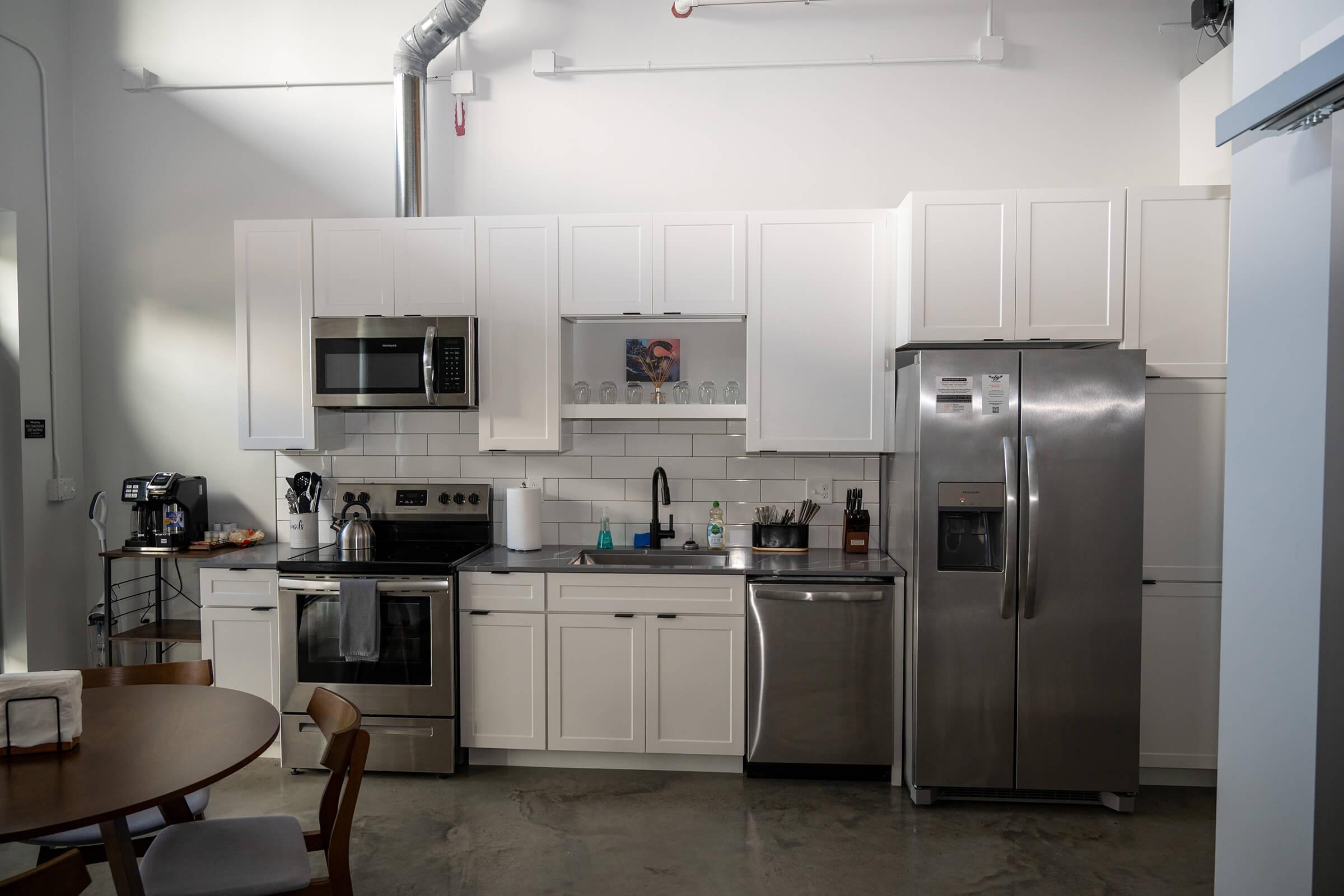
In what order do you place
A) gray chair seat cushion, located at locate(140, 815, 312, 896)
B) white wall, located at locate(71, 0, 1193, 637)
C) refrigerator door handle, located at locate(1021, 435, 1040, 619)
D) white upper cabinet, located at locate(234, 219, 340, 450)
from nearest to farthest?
gray chair seat cushion, located at locate(140, 815, 312, 896) → refrigerator door handle, located at locate(1021, 435, 1040, 619) → white upper cabinet, located at locate(234, 219, 340, 450) → white wall, located at locate(71, 0, 1193, 637)

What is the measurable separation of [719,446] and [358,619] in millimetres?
1838

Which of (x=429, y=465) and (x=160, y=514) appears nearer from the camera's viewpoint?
(x=160, y=514)

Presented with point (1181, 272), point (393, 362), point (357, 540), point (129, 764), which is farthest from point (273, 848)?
point (1181, 272)

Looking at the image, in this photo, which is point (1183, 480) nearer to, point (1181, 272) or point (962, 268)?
point (1181, 272)

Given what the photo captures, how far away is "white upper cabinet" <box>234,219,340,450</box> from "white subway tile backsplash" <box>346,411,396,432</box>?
293 millimetres

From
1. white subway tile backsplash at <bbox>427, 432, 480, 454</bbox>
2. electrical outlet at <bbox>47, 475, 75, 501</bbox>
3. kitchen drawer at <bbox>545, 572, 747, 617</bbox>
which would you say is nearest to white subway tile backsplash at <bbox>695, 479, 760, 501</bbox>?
kitchen drawer at <bbox>545, 572, 747, 617</bbox>

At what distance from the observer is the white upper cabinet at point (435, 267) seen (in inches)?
149

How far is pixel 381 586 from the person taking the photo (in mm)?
3484

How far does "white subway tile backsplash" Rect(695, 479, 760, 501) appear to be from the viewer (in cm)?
408

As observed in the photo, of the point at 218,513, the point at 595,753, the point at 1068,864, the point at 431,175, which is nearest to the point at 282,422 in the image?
the point at 218,513

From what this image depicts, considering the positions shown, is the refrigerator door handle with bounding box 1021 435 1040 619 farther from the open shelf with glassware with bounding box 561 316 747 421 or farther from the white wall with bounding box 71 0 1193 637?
the white wall with bounding box 71 0 1193 637

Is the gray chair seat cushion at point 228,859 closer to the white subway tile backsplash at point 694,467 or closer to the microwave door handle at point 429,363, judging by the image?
the microwave door handle at point 429,363

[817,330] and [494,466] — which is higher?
[817,330]

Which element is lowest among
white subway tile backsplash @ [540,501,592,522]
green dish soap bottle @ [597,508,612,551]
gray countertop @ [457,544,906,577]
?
gray countertop @ [457,544,906,577]
